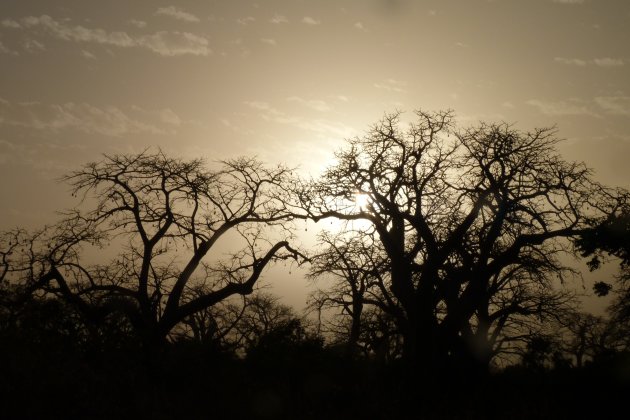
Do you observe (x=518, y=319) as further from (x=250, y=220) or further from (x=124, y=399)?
(x=124, y=399)

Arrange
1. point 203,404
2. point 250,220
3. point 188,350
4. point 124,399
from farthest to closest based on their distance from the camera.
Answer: point 250,220 < point 188,350 < point 203,404 < point 124,399

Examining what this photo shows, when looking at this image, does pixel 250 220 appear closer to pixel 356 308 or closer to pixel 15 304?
pixel 15 304

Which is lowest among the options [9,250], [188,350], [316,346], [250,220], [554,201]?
[188,350]

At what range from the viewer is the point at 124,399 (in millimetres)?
9414

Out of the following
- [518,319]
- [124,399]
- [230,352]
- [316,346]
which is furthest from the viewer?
[518,319]

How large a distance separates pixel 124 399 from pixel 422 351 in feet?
32.3

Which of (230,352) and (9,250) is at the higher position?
(9,250)

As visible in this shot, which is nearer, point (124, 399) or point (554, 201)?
point (124, 399)

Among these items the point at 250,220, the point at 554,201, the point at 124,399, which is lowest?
the point at 124,399

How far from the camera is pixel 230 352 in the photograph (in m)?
14.5

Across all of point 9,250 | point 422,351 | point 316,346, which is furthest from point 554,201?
point 9,250

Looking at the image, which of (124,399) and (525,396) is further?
(525,396)

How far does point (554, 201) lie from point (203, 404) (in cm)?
1230

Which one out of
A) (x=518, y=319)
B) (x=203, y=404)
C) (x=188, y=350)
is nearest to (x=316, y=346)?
(x=188, y=350)
